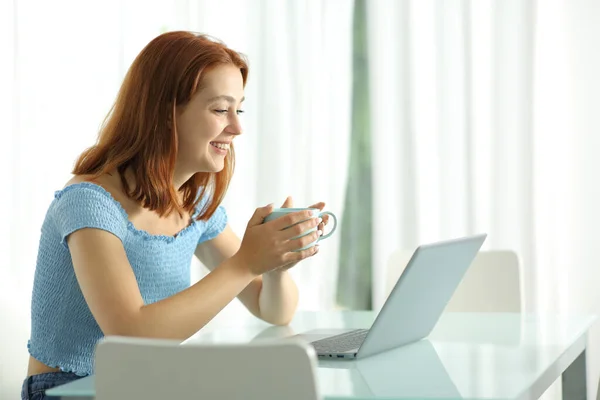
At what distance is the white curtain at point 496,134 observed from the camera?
8.96 ft

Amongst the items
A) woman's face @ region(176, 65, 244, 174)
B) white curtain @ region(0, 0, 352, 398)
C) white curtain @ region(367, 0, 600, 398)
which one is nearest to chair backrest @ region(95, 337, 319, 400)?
woman's face @ region(176, 65, 244, 174)

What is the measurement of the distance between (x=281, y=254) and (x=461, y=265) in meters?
0.32

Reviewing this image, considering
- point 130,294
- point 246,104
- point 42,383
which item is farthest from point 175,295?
point 246,104

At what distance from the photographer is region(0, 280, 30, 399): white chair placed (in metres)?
1.92

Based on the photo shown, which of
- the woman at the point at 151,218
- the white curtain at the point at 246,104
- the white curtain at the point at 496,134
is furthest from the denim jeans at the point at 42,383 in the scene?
the white curtain at the point at 496,134

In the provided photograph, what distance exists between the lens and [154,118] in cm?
151

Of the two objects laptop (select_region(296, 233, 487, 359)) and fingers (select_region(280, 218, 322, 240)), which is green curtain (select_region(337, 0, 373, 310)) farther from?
fingers (select_region(280, 218, 322, 240))

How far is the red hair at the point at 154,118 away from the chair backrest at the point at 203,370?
0.65 m

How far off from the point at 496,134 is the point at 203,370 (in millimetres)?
2144

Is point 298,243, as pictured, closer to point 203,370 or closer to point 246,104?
point 203,370

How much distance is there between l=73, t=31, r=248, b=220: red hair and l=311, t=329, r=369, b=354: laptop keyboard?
0.40m

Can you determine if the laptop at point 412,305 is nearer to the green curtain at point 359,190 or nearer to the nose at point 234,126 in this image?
the nose at point 234,126

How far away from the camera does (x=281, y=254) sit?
1.33m

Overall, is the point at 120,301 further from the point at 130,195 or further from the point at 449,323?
the point at 449,323
